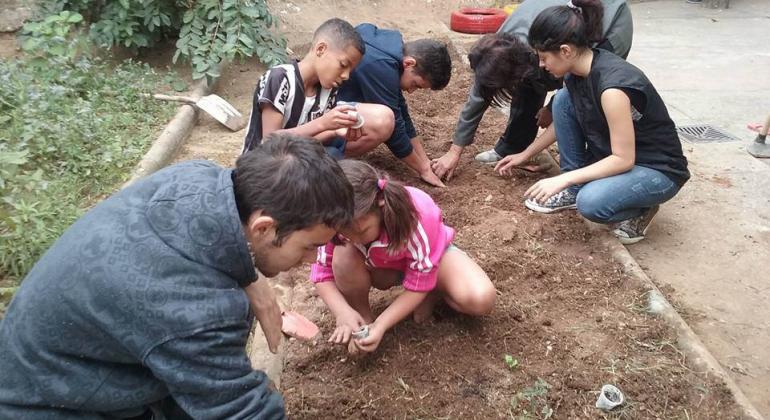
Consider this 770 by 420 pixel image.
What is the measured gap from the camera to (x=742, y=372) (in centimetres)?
227

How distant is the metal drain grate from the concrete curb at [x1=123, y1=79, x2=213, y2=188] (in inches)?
135

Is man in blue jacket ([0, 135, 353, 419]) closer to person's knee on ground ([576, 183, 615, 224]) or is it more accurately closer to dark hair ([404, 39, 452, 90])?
person's knee on ground ([576, 183, 615, 224])

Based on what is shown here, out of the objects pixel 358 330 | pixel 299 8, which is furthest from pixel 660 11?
pixel 358 330

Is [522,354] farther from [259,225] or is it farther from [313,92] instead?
[313,92]

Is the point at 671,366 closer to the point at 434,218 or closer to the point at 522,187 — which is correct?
the point at 434,218

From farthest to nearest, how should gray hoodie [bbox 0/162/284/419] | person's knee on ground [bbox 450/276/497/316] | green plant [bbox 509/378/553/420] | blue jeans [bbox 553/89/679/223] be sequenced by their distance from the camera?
blue jeans [bbox 553/89/679/223]
person's knee on ground [bbox 450/276/497/316]
green plant [bbox 509/378/553/420]
gray hoodie [bbox 0/162/284/419]

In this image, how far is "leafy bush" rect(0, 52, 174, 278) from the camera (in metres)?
2.54

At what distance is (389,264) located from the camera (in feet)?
7.10

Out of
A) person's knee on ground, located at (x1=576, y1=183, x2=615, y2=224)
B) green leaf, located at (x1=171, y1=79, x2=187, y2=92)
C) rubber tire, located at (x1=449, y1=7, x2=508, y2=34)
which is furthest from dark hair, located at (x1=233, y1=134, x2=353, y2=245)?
rubber tire, located at (x1=449, y1=7, x2=508, y2=34)

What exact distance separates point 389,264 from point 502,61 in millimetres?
1511

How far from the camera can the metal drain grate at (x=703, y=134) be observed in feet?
13.8

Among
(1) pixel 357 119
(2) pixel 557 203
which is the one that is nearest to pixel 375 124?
(1) pixel 357 119

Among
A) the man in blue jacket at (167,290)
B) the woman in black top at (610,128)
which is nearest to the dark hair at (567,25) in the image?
the woman in black top at (610,128)

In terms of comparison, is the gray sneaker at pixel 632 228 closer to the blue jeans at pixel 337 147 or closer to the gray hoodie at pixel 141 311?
the blue jeans at pixel 337 147
